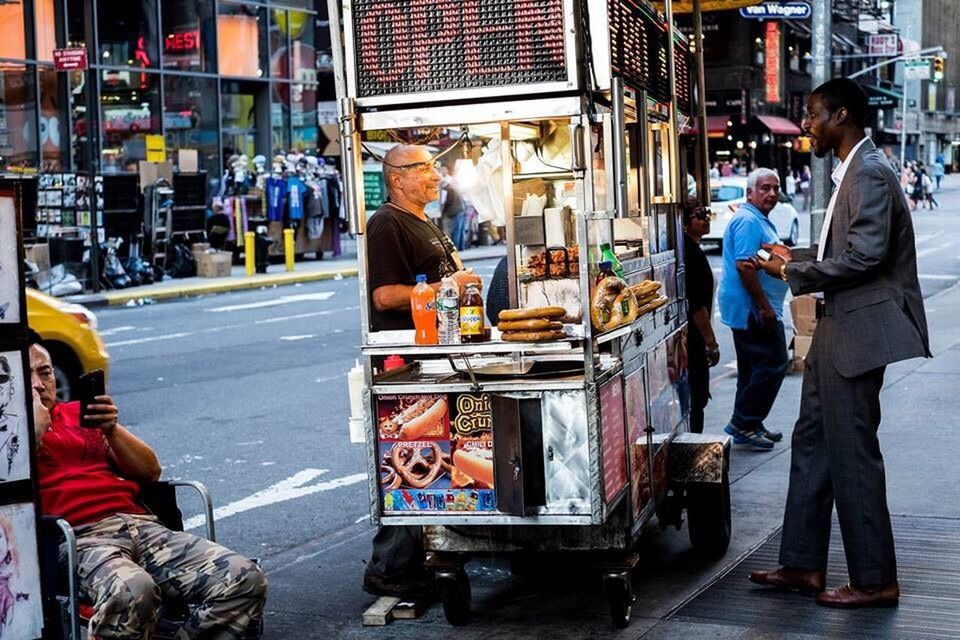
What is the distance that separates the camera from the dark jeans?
29.7 feet

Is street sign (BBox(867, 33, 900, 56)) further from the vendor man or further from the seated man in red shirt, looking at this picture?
the seated man in red shirt

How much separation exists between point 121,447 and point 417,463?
1.11 metres

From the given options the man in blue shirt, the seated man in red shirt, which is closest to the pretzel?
the seated man in red shirt

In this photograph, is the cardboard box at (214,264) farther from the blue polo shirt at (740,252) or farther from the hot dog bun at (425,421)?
the hot dog bun at (425,421)

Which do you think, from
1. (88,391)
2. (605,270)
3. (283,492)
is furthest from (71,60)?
(88,391)

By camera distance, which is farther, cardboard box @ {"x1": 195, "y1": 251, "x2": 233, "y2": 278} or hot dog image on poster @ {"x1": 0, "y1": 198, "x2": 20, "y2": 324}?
cardboard box @ {"x1": 195, "y1": 251, "x2": 233, "y2": 278}

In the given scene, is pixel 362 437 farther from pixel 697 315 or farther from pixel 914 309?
pixel 697 315

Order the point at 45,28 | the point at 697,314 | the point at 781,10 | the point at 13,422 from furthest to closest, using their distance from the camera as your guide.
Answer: the point at 45,28, the point at 781,10, the point at 697,314, the point at 13,422

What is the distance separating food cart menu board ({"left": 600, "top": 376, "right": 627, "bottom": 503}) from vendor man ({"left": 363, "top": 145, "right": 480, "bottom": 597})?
29.9 inches

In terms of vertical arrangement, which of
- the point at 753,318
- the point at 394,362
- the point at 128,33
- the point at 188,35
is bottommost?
the point at 753,318

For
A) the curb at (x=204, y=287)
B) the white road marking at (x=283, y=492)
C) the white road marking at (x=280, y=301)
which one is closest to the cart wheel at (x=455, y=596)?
the white road marking at (x=283, y=492)

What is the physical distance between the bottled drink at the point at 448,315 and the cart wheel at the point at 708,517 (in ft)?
5.25

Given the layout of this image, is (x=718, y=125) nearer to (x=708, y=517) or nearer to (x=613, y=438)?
(x=708, y=517)

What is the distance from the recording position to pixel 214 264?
984 inches
